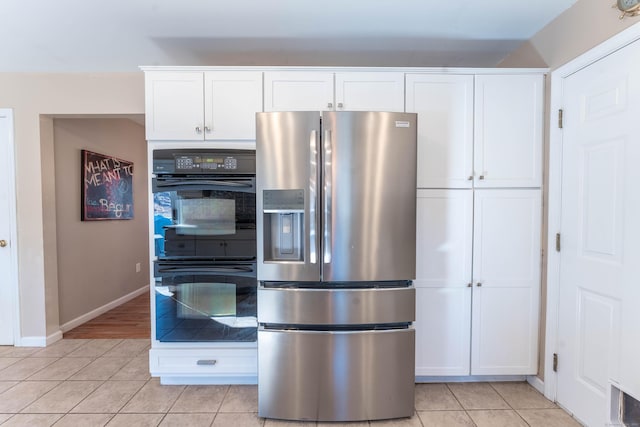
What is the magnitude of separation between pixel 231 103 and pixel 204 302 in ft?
4.48

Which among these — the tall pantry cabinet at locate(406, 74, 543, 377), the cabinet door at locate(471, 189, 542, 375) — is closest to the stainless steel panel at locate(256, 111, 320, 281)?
the tall pantry cabinet at locate(406, 74, 543, 377)

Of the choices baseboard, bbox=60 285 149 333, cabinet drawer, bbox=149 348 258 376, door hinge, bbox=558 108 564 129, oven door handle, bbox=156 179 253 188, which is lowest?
→ baseboard, bbox=60 285 149 333

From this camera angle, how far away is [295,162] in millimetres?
1758

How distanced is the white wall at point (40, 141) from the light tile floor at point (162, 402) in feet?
2.02

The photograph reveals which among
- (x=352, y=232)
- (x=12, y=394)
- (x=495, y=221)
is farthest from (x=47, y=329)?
(x=495, y=221)

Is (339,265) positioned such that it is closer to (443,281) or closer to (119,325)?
(443,281)

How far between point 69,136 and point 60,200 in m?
0.66

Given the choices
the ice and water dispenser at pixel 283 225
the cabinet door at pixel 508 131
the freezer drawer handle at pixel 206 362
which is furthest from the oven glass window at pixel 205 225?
the cabinet door at pixel 508 131

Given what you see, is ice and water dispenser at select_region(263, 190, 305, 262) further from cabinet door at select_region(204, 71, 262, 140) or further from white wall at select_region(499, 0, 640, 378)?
white wall at select_region(499, 0, 640, 378)

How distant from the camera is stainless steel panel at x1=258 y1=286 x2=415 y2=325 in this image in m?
1.76

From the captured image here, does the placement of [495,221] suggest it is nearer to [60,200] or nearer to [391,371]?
[391,371]

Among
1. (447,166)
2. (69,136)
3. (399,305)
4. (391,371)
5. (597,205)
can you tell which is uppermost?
(69,136)

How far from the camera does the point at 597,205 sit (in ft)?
5.66

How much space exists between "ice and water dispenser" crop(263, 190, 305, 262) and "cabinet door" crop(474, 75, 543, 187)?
1275mm
